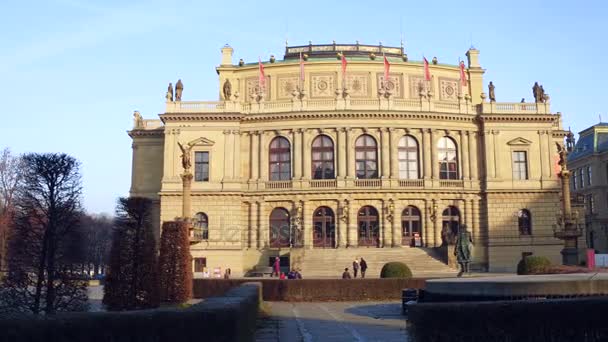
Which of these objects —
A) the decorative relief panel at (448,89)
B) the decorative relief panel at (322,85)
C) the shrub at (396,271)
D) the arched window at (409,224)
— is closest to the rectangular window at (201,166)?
the decorative relief panel at (322,85)

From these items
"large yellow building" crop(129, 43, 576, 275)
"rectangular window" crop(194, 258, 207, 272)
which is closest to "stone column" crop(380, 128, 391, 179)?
"large yellow building" crop(129, 43, 576, 275)

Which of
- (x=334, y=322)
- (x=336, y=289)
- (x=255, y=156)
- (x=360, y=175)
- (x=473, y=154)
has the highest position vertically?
(x=473, y=154)

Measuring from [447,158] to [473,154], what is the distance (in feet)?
8.05

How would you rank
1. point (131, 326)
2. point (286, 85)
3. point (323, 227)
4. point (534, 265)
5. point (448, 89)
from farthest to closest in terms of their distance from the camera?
point (448, 89)
point (286, 85)
point (323, 227)
point (534, 265)
point (131, 326)

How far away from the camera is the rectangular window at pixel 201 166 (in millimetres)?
56875

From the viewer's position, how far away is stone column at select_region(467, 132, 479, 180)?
5762 centimetres

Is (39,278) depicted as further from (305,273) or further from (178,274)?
(305,273)

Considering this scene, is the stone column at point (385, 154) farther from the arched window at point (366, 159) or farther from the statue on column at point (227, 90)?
the statue on column at point (227, 90)

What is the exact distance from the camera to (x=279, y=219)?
56.3 metres

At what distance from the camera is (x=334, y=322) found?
73.6 feet

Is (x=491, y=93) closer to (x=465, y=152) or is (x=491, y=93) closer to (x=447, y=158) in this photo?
(x=465, y=152)

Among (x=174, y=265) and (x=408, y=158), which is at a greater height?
(x=408, y=158)

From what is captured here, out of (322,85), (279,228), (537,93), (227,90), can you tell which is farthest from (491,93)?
(227,90)

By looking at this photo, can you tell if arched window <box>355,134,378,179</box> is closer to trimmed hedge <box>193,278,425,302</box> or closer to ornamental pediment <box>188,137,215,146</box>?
ornamental pediment <box>188,137,215,146</box>
